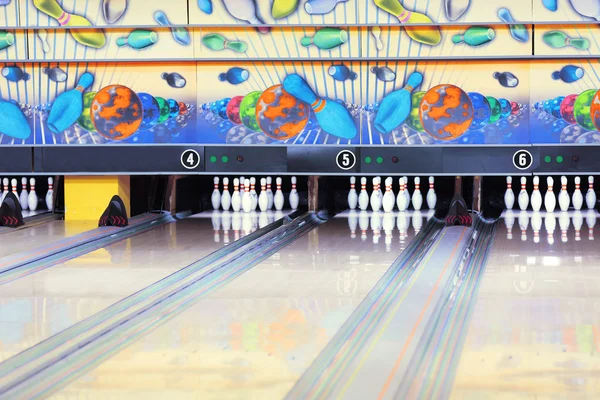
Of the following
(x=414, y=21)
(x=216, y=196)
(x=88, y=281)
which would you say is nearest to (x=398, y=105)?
(x=414, y=21)

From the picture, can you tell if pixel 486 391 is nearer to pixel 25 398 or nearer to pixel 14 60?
pixel 25 398

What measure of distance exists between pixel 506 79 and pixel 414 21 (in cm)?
73

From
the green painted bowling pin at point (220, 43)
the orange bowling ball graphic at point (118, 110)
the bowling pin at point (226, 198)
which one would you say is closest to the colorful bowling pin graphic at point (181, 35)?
the green painted bowling pin at point (220, 43)

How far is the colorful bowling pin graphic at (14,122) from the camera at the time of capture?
237 inches

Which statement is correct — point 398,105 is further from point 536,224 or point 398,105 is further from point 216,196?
point 216,196

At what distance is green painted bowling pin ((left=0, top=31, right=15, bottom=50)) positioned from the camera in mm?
5965

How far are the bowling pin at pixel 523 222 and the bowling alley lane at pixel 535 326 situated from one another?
0.25m

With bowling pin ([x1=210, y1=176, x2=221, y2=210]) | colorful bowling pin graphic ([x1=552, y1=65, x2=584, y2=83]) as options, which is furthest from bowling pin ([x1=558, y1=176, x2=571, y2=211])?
bowling pin ([x1=210, y1=176, x2=221, y2=210])

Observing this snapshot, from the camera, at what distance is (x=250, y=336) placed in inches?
101

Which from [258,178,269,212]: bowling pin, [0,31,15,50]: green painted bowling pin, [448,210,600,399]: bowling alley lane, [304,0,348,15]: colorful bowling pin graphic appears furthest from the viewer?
[258,178,269,212]: bowling pin

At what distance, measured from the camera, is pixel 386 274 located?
145 inches

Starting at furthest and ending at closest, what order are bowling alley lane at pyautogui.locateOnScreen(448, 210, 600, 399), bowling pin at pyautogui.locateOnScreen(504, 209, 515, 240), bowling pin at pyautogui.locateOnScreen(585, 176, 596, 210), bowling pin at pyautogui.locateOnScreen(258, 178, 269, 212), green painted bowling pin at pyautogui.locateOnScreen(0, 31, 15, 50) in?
1. bowling pin at pyautogui.locateOnScreen(258, 178, 269, 212)
2. bowling pin at pyautogui.locateOnScreen(585, 176, 596, 210)
3. green painted bowling pin at pyautogui.locateOnScreen(0, 31, 15, 50)
4. bowling pin at pyautogui.locateOnScreen(504, 209, 515, 240)
5. bowling alley lane at pyautogui.locateOnScreen(448, 210, 600, 399)

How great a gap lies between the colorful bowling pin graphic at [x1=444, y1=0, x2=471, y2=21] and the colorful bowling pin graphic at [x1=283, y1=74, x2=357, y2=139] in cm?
92

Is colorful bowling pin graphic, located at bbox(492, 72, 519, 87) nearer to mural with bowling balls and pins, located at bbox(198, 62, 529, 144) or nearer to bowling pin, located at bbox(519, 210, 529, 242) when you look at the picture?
mural with bowling balls and pins, located at bbox(198, 62, 529, 144)
